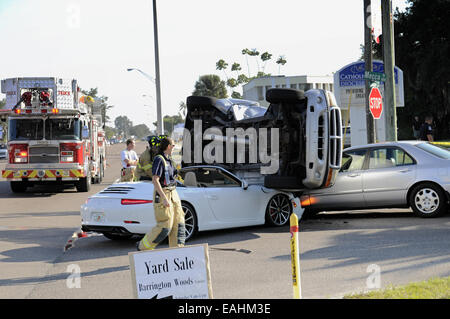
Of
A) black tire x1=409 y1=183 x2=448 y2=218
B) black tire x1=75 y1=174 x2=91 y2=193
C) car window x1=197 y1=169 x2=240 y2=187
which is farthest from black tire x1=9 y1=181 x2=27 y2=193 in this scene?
black tire x1=409 y1=183 x2=448 y2=218

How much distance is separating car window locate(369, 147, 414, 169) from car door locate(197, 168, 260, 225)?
8.77 ft

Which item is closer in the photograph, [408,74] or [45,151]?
[45,151]

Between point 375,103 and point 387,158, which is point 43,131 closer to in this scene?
point 375,103

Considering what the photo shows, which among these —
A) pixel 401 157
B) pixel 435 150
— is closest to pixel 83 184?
pixel 401 157

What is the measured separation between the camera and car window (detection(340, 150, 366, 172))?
40.1ft

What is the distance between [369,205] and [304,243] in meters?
2.77

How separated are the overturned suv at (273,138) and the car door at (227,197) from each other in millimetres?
531

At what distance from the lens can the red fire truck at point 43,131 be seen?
19422mm

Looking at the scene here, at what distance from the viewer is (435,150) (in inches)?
474

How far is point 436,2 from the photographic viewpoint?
40688 millimetres

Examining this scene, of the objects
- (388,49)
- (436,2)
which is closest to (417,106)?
(436,2)

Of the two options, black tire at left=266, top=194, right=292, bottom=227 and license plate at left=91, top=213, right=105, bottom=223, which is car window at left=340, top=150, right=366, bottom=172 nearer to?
black tire at left=266, top=194, right=292, bottom=227

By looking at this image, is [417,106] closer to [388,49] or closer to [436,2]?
[436,2]

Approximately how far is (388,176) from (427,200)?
83 centimetres
